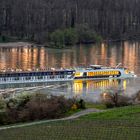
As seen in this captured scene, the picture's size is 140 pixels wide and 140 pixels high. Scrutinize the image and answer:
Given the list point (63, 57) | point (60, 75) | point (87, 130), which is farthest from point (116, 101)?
point (63, 57)

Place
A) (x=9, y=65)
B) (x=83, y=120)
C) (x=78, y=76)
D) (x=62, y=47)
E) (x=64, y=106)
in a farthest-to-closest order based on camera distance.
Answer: (x=62, y=47)
(x=9, y=65)
(x=78, y=76)
(x=64, y=106)
(x=83, y=120)

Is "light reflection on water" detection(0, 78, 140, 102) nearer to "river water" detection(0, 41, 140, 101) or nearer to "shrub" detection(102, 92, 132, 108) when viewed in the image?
"river water" detection(0, 41, 140, 101)

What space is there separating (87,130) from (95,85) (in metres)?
29.4

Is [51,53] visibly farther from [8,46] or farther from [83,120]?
[83,120]

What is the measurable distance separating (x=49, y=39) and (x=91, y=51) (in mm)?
12935

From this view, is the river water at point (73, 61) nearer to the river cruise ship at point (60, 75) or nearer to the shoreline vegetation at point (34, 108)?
the river cruise ship at point (60, 75)

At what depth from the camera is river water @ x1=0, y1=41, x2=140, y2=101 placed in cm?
4397

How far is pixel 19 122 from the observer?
2192 centimetres

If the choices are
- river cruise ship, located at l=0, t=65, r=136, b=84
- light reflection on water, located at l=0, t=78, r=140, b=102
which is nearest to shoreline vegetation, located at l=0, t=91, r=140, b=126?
light reflection on water, located at l=0, t=78, r=140, b=102

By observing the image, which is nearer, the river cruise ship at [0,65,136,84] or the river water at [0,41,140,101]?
the river water at [0,41,140,101]

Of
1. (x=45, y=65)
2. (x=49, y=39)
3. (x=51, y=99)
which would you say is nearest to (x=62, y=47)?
(x=49, y=39)

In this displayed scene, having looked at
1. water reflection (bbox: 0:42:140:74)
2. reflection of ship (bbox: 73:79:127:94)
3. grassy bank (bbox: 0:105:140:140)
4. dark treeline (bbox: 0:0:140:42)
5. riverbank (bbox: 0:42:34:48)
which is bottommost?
grassy bank (bbox: 0:105:140:140)

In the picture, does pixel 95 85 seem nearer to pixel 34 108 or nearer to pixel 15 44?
pixel 34 108

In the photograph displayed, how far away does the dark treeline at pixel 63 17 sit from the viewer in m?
95.7
